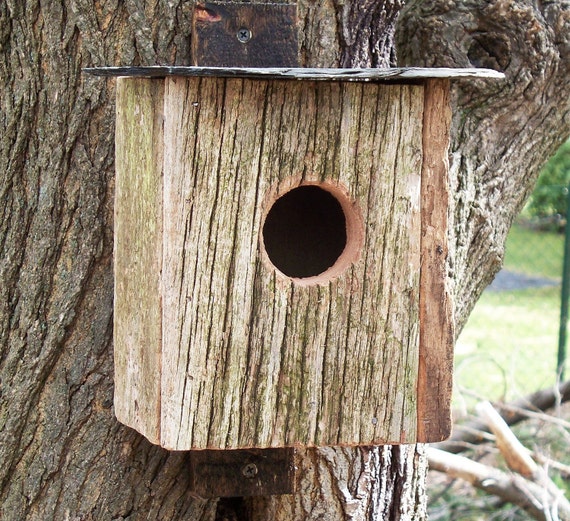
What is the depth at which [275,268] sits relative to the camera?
1751 millimetres

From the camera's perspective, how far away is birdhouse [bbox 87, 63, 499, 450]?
5.55 feet

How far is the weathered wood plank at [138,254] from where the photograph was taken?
1733mm

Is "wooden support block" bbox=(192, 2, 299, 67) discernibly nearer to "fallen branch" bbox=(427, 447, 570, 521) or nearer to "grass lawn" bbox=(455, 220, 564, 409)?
"fallen branch" bbox=(427, 447, 570, 521)

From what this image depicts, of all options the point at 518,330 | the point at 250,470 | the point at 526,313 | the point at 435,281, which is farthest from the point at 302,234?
the point at 526,313

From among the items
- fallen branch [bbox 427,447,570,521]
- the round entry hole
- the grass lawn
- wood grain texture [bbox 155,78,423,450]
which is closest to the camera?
wood grain texture [bbox 155,78,423,450]

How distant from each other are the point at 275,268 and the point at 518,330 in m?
7.98

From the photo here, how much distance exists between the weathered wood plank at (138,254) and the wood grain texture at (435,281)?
54 cm

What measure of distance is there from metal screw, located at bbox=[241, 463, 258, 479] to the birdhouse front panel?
36 centimetres

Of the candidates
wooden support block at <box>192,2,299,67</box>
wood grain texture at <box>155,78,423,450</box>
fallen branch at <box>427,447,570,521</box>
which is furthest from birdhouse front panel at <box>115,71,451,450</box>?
fallen branch at <box>427,447,570,521</box>

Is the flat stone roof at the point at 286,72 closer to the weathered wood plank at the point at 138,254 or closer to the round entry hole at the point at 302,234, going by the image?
the weathered wood plank at the point at 138,254

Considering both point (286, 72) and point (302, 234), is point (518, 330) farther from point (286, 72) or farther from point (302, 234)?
point (286, 72)

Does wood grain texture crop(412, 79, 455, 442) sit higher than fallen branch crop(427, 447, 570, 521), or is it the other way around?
wood grain texture crop(412, 79, 455, 442)

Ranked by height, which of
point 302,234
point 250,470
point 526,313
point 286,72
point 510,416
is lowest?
point 526,313

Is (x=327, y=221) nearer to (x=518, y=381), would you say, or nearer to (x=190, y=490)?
(x=190, y=490)
